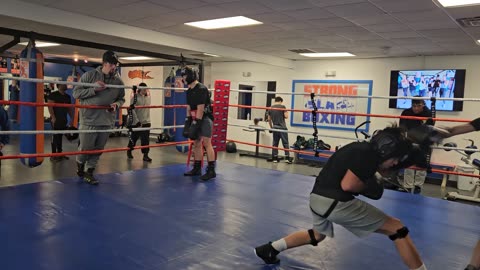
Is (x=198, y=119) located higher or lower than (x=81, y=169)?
higher

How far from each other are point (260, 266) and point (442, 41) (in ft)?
17.4

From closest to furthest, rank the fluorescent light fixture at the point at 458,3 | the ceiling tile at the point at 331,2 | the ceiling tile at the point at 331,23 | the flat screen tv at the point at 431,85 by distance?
1. the fluorescent light fixture at the point at 458,3
2. the ceiling tile at the point at 331,2
3. the ceiling tile at the point at 331,23
4. the flat screen tv at the point at 431,85

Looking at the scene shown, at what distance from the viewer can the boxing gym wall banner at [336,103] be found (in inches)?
319

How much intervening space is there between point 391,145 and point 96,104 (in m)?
2.96

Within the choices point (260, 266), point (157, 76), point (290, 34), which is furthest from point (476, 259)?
point (157, 76)

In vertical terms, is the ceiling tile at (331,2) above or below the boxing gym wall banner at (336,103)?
above

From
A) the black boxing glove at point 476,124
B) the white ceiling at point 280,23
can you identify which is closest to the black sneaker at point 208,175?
the white ceiling at point 280,23

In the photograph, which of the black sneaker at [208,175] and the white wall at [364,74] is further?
the white wall at [364,74]

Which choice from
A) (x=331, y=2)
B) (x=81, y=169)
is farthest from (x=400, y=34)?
(x=81, y=169)

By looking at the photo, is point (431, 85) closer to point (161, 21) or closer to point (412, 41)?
point (412, 41)

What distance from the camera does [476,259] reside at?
188cm

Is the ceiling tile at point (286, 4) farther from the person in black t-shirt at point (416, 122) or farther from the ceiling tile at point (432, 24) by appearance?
the person in black t-shirt at point (416, 122)

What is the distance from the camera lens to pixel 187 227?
2.57 metres

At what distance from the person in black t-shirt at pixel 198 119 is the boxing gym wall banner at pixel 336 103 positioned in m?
4.19
